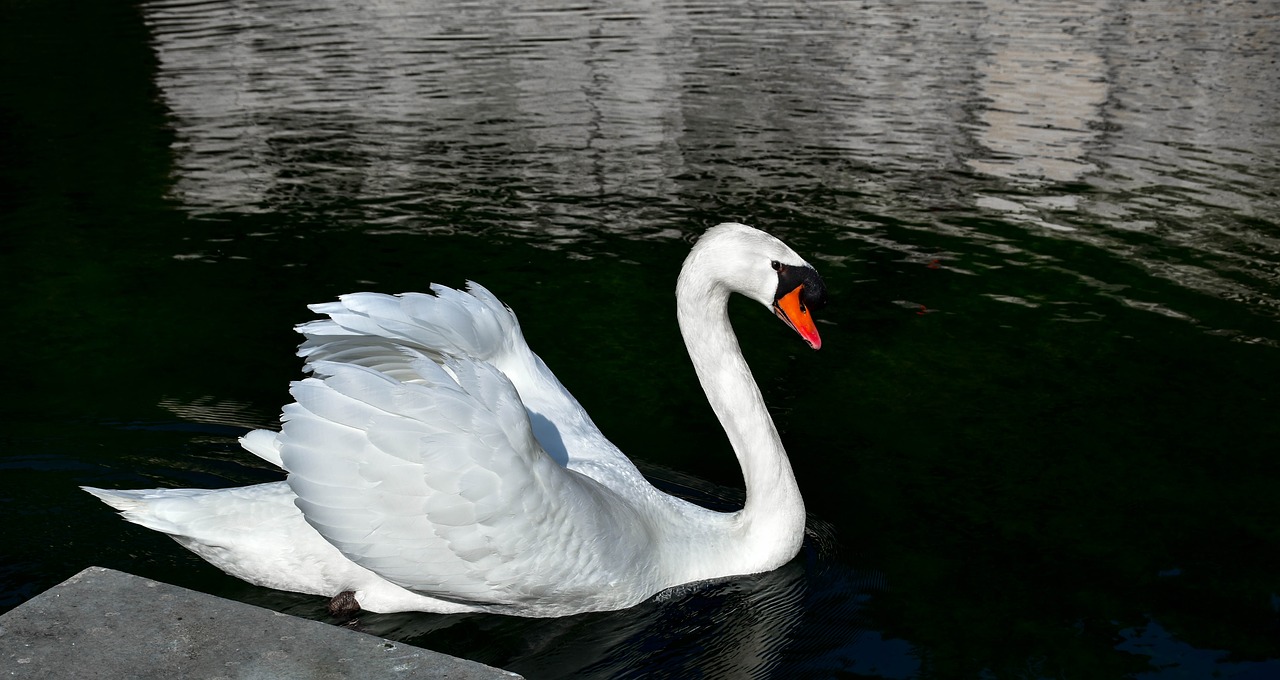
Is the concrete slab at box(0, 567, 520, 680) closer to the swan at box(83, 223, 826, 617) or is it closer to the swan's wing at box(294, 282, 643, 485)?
the swan at box(83, 223, 826, 617)

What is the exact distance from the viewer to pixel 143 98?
50.2ft

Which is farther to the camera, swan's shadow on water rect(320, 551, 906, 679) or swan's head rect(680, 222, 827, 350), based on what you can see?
swan's head rect(680, 222, 827, 350)

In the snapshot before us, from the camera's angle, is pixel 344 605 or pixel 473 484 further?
pixel 344 605

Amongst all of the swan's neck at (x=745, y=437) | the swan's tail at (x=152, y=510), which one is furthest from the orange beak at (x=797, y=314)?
the swan's tail at (x=152, y=510)

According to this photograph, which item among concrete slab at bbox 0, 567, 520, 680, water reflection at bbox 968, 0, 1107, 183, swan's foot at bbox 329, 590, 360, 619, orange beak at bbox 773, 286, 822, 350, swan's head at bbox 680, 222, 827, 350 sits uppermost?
swan's head at bbox 680, 222, 827, 350

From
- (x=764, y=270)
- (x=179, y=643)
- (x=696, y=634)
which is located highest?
(x=764, y=270)

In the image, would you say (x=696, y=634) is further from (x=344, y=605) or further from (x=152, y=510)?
(x=152, y=510)

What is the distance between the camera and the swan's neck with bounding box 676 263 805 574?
5.17m

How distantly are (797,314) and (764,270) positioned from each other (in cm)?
23

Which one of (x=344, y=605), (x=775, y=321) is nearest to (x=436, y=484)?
(x=344, y=605)

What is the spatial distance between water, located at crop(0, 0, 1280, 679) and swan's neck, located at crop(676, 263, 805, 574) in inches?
6.3

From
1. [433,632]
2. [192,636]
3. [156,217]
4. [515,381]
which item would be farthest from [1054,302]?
[156,217]

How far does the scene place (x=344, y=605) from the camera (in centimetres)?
480

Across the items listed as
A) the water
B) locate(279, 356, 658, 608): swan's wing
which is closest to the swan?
locate(279, 356, 658, 608): swan's wing
